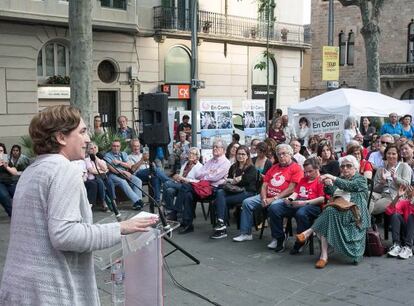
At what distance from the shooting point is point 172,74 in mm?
23484

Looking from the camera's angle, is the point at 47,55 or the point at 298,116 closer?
the point at 298,116

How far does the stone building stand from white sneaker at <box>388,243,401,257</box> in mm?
31455

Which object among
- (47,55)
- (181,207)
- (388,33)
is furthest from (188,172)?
(388,33)

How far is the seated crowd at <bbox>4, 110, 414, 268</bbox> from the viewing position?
6.04 m

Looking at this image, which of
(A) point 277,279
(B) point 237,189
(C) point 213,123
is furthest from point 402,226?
(C) point 213,123

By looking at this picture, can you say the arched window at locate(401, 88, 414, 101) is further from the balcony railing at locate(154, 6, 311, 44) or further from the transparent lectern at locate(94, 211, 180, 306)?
the transparent lectern at locate(94, 211, 180, 306)

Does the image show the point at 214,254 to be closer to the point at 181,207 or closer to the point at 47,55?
the point at 181,207

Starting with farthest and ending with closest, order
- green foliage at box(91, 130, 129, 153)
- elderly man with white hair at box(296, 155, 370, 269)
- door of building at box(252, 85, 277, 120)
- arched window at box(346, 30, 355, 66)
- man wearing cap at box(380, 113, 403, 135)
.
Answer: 1. arched window at box(346, 30, 355, 66)
2. door of building at box(252, 85, 277, 120)
3. man wearing cap at box(380, 113, 403, 135)
4. green foliage at box(91, 130, 129, 153)
5. elderly man with white hair at box(296, 155, 370, 269)

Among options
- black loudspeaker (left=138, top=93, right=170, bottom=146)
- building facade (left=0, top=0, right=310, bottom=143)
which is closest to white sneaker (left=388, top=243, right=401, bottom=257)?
black loudspeaker (left=138, top=93, right=170, bottom=146)

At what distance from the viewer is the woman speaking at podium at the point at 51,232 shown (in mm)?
2055

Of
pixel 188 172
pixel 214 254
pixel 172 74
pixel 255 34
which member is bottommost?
pixel 214 254

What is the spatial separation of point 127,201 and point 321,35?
32195mm

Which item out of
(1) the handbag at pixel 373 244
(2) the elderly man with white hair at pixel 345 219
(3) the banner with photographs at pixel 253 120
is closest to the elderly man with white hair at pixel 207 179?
(2) the elderly man with white hair at pixel 345 219

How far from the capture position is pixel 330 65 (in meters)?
15.4
